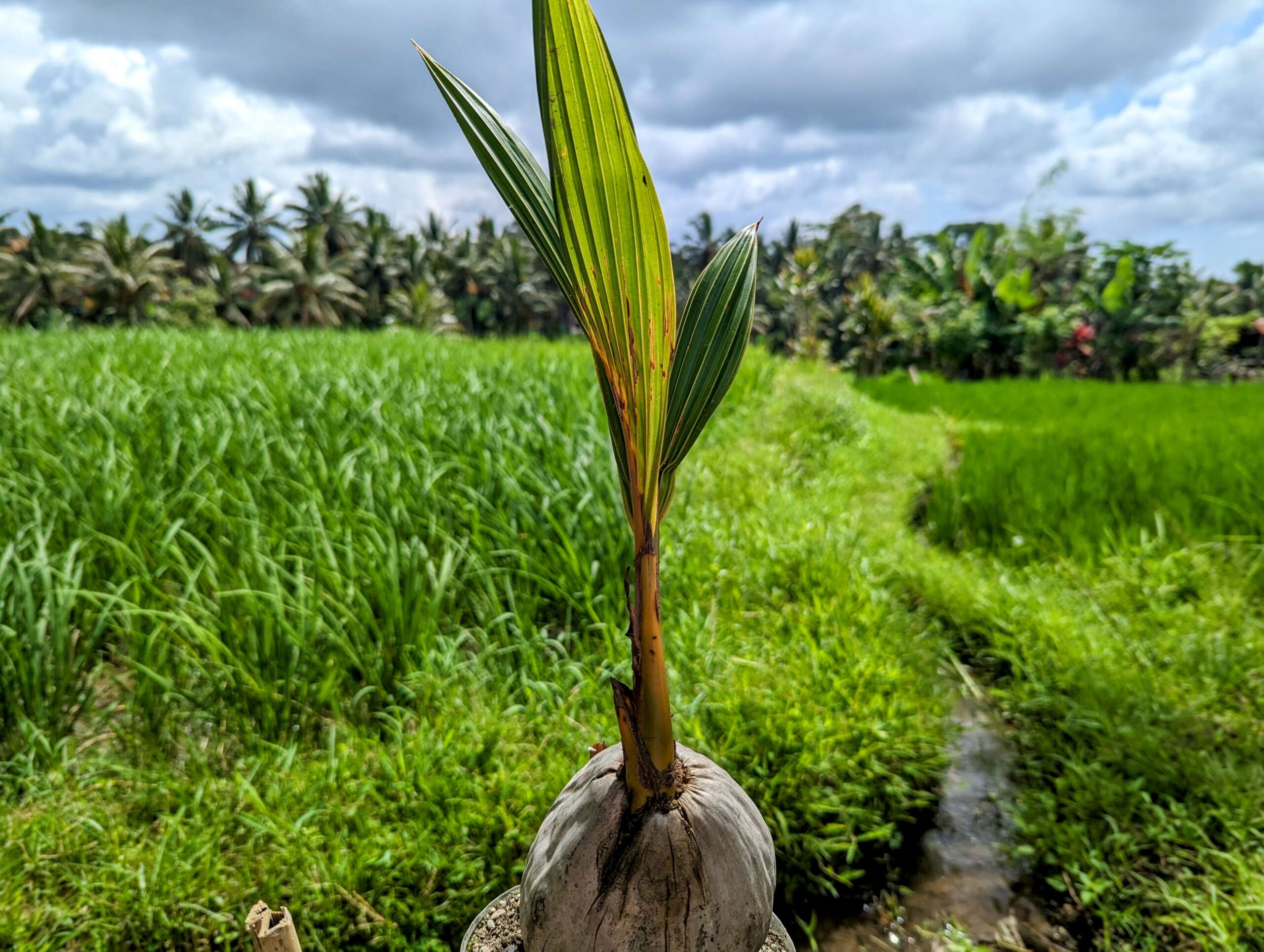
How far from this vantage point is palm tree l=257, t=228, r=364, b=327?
25.0m

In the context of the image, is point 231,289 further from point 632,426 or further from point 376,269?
point 632,426

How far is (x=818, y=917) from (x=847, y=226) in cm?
3073

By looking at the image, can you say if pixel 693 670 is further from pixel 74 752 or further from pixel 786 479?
pixel 786 479

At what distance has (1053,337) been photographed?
43.6 feet

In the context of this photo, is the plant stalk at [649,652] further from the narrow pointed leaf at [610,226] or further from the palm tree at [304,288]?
the palm tree at [304,288]

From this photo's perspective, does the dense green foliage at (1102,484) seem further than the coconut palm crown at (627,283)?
Yes

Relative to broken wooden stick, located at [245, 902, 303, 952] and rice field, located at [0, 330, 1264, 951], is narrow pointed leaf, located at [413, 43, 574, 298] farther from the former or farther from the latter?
rice field, located at [0, 330, 1264, 951]

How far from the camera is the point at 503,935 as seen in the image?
3.47 feet

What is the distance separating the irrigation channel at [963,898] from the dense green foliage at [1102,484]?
156 centimetres

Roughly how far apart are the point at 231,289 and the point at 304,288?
283cm

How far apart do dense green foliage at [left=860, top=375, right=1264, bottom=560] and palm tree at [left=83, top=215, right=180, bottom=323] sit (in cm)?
2329

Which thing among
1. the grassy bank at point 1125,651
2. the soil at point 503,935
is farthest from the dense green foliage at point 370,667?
the soil at point 503,935

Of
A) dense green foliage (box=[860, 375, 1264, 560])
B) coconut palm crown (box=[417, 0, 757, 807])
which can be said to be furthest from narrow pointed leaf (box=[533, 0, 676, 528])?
dense green foliage (box=[860, 375, 1264, 560])

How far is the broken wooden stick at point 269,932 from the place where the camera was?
853 millimetres
